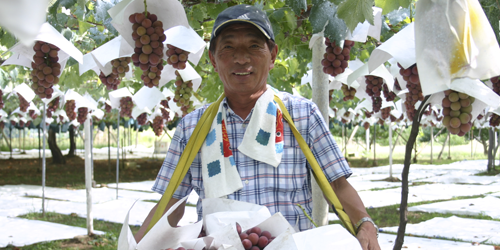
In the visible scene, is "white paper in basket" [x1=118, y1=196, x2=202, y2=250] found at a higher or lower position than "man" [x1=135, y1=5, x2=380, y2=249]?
lower

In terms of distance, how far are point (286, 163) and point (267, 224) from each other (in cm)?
41

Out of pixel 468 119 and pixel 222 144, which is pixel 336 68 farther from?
pixel 468 119

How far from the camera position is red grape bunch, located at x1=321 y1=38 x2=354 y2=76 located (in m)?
2.50

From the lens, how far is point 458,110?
1.15 meters

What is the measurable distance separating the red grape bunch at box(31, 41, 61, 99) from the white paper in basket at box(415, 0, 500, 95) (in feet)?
6.03

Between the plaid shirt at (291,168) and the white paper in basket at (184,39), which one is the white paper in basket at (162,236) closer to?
the plaid shirt at (291,168)

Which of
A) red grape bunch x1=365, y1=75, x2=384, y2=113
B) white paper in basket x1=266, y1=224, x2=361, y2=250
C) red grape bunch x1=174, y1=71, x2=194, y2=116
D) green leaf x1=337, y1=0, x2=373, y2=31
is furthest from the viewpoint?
red grape bunch x1=174, y1=71, x2=194, y2=116

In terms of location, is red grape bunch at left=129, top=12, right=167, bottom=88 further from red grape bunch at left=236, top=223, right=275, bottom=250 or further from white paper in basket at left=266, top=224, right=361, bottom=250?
white paper in basket at left=266, top=224, right=361, bottom=250

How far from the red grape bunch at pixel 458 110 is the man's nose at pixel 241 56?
760 millimetres

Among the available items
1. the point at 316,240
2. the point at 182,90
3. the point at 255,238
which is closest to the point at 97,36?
the point at 182,90

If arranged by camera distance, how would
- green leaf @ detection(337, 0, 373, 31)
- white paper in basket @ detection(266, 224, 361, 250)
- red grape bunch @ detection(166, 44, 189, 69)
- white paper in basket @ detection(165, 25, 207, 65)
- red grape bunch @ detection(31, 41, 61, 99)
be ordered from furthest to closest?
red grape bunch @ detection(31, 41, 61, 99), red grape bunch @ detection(166, 44, 189, 69), white paper in basket @ detection(165, 25, 207, 65), green leaf @ detection(337, 0, 373, 31), white paper in basket @ detection(266, 224, 361, 250)

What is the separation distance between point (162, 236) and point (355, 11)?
1.10m

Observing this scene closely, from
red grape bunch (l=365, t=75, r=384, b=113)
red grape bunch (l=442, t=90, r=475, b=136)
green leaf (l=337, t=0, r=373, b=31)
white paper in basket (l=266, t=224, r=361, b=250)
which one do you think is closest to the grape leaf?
red grape bunch (l=365, t=75, r=384, b=113)

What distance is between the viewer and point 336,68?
2533 millimetres
